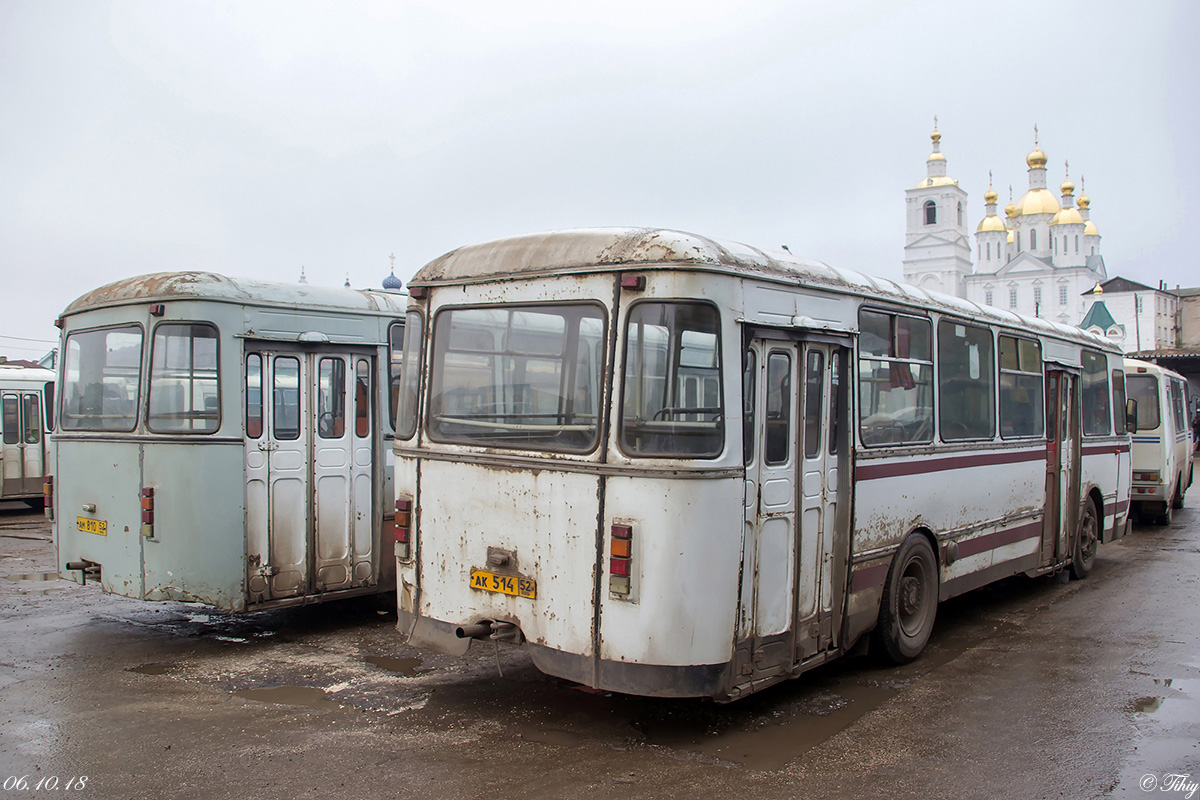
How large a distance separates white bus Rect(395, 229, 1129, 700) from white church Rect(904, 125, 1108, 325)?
104138 millimetres

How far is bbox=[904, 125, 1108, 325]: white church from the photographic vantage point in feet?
341

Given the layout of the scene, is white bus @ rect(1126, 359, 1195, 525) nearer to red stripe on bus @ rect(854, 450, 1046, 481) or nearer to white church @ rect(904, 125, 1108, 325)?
red stripe on bus @ rect(854, 450, 1046, 481)

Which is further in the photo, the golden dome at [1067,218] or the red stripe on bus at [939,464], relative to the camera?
the golden dome at [1067,218]

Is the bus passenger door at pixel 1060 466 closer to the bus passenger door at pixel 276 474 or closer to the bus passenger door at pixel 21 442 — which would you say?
the bus passenger door at pixel 276 474

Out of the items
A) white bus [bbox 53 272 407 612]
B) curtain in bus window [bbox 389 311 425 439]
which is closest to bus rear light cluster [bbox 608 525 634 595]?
curtain in bus window [bbox 389 311 425 439]

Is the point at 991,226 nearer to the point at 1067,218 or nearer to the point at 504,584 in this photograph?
the point at 1067,218

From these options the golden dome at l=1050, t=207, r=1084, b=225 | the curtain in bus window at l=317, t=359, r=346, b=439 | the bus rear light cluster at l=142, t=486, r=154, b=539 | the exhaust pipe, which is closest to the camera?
the exhaust pipe

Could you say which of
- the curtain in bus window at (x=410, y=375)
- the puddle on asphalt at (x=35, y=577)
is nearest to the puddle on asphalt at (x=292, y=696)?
the curtain in bus window at (x=410, y=375)

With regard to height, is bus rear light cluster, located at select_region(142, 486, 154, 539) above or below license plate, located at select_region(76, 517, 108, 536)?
above

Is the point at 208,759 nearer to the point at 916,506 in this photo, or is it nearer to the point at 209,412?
the point at 209,412

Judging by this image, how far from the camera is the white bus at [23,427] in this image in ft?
55.7

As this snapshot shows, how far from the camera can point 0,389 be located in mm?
16875

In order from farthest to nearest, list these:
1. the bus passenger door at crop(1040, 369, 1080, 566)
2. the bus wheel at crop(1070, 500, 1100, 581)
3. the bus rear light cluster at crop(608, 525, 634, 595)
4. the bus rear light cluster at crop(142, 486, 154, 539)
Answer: the bus wheel at crop(1070, 500, 1100, 581) → the bus passenger door at crop(1040, 369, 1080, 566) → the bus rear light cluster at crop(142, 486, 154, 539) → the bus rear light cluster at crop(608, 525, 634, 595)
